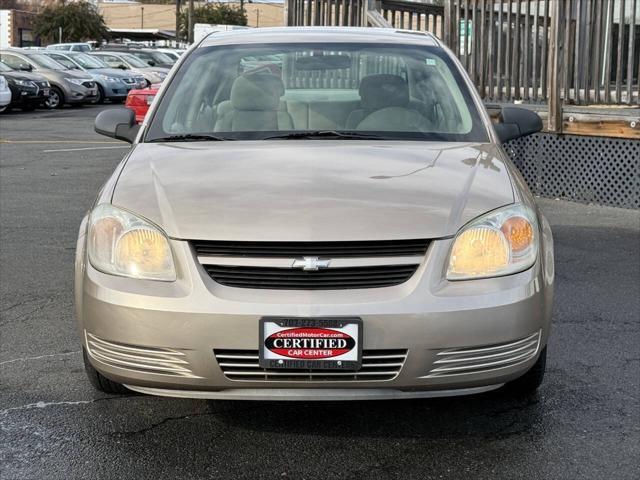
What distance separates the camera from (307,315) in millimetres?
3305

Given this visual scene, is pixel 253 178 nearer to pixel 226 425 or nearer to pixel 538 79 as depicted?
pixel 226 425

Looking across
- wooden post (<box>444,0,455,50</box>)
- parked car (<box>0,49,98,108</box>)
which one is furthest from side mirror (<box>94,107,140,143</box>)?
parked car (<box>0,49,98,108</box>)

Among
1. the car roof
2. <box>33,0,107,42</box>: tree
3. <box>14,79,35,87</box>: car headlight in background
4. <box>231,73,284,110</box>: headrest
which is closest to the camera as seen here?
<box>231,73,284,110</box>: headrest

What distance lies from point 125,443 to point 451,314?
1341mm

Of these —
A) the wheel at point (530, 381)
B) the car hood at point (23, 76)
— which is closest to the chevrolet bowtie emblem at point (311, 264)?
the wheel at point (530, 381)

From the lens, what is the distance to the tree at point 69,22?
64562 mm

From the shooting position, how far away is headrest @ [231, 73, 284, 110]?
15.5 feet

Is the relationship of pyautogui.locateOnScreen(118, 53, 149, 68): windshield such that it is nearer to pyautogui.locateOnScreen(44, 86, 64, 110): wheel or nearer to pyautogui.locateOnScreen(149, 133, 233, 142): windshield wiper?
pyautogui.locateOnScreen(44, 86, 64, 110): wheel

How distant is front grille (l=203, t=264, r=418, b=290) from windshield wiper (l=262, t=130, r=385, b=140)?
3.88 ft

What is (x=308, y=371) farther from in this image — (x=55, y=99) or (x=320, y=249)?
(x=55, y=99)

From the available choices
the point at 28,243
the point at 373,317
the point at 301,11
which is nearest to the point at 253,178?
the point at 373,317

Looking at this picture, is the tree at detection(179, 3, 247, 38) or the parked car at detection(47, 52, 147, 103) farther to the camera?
the tree at detection(179, 3, 247, 38)

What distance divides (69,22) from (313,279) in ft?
213

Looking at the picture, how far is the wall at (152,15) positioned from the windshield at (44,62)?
75402 mm
